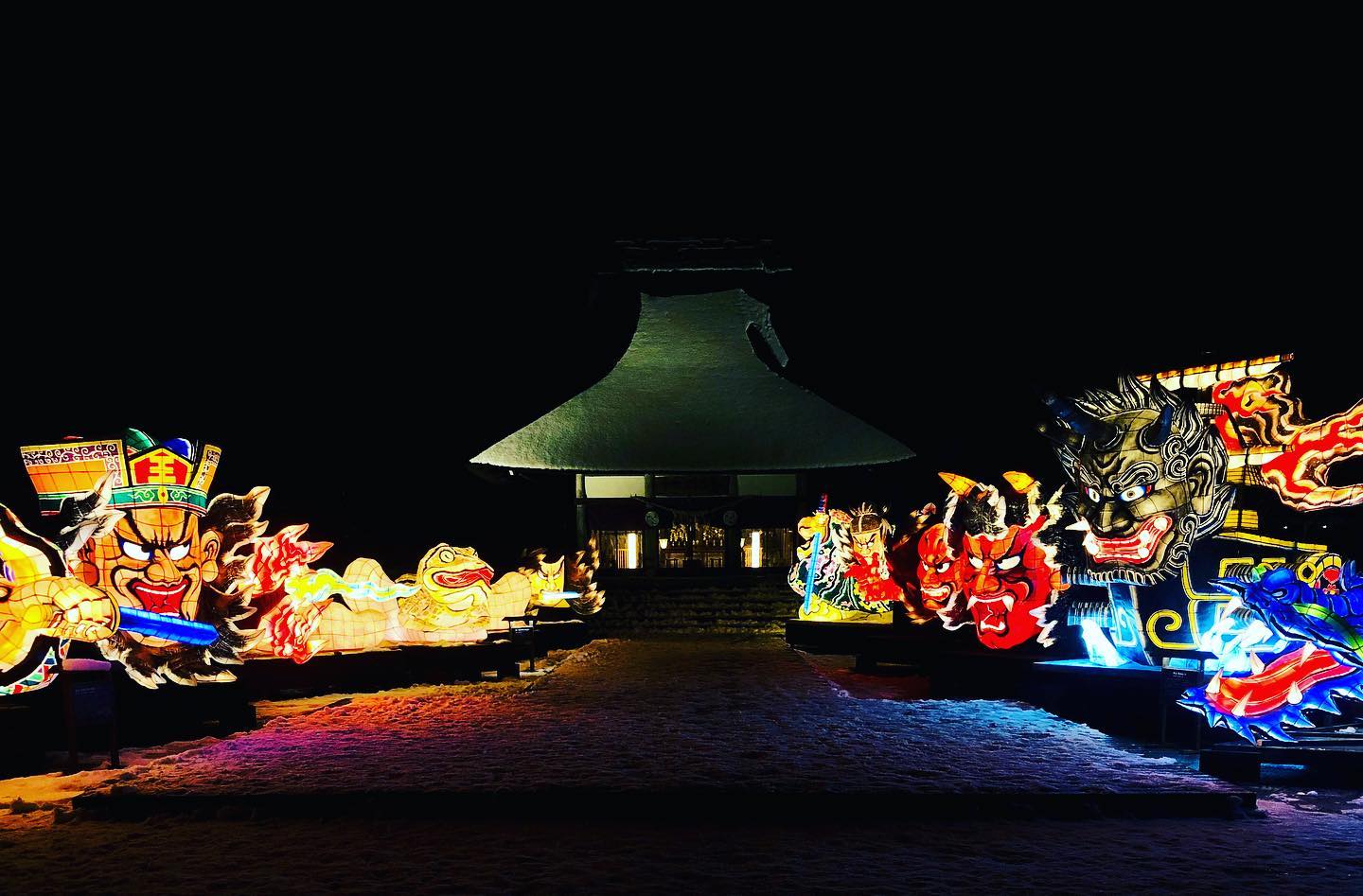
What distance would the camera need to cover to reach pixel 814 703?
9.73 metres

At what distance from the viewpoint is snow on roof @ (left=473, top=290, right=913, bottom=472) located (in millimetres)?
20297

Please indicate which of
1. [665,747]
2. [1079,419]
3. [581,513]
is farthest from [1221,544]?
[581,513]

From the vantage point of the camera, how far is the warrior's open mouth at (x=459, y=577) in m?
11.9

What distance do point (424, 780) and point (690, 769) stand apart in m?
1.42

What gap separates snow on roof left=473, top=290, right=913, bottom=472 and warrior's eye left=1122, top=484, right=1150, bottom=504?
11.5 meters

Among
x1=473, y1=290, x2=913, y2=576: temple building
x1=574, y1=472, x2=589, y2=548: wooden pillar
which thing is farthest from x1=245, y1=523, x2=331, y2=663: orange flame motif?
x1=574, y1=472, x2=589, y2=548: wooden pillar

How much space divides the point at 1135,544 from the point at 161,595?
654 centimetres

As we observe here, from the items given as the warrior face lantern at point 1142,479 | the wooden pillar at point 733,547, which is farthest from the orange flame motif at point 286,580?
the wooden pillar at point 733,547

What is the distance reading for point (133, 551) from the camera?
8.20 m

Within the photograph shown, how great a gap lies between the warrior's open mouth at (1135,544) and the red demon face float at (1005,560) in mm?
1363

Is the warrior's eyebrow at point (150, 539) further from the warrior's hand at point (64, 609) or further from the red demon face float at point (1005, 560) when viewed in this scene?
the red demon face float at point (1005, 560)

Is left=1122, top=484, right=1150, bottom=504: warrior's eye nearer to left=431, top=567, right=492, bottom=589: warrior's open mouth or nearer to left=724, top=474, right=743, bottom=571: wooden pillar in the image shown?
left=431, top=567, right=492, bottom=589: warrior's open mouth

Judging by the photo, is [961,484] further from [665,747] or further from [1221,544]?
[665,747]

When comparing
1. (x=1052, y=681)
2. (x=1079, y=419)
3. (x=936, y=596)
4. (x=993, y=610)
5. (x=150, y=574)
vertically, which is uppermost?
(x=1079, y=419)
